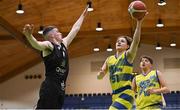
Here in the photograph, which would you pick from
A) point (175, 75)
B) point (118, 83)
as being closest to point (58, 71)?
point (118, 83)

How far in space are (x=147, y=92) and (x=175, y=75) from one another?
17349 millimetres

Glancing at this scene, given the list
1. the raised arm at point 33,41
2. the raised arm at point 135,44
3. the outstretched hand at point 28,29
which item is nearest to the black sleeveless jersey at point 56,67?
the raised arm at point 33,41

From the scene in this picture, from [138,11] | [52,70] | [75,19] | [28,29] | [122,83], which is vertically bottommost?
[75,19]

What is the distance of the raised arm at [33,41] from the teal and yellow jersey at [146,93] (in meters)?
1.81

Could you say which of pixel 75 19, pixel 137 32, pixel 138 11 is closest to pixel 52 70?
pixel 137 32

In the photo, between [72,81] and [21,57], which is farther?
[72,81]

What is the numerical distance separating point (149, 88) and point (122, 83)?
844mm

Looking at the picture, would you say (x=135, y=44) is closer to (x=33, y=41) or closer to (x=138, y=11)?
(x=138, y=11)

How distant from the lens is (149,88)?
5.64 metres

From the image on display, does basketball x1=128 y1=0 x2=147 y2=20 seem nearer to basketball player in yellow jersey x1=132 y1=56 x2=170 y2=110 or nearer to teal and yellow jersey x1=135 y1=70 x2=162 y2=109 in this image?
basketball player in yellow jersey x1=132 y1=56 x2=170 y2=110

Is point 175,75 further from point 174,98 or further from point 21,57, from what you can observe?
point 21,57

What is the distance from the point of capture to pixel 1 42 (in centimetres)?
1886

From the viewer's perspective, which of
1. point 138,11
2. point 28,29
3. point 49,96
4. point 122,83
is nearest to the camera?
point 28,29

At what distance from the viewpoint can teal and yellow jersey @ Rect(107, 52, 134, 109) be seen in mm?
4887
